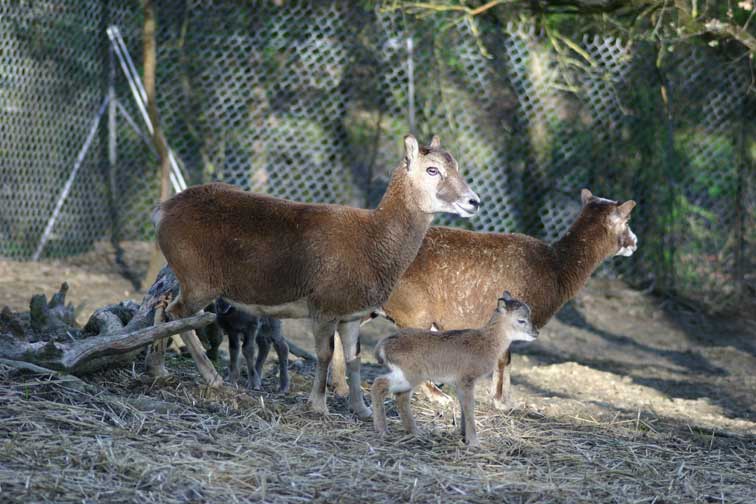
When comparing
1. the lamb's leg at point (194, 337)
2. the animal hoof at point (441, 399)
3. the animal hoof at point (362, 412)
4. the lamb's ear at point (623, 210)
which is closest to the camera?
the lamb's leg at point (194, 337)

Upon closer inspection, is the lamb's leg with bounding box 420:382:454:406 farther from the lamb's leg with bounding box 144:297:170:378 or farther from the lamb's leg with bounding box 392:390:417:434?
the lamb's leg with bounding box 144:297:170:378

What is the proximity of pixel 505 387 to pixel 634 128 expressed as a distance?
22.3 feet

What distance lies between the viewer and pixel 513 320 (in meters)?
6.59

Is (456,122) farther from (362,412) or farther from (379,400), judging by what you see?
(379,400)

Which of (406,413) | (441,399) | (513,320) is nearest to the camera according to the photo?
(406,413)

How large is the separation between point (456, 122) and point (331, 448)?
27.4 ft

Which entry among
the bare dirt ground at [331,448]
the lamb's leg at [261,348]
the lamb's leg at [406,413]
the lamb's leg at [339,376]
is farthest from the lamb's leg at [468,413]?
the lamb's leg at [261,348]

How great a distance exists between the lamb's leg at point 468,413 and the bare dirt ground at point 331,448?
0.11m

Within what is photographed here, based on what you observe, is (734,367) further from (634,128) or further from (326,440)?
(326,440)

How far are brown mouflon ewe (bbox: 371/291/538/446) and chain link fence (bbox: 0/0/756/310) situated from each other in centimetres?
719

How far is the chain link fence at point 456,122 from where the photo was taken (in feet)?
43.6

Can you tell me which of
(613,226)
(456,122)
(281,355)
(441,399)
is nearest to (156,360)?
(281,355)

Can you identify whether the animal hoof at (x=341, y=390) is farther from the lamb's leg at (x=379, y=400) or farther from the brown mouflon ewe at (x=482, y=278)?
the lamb's leg at (x=379, y=400)

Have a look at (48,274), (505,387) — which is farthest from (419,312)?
(48,274)
